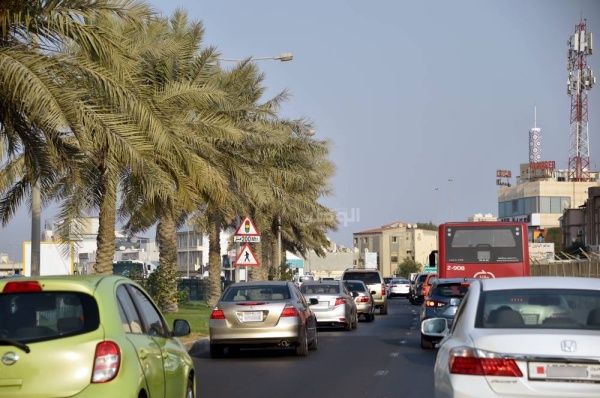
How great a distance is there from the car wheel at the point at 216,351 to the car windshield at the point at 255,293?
906 millimetres

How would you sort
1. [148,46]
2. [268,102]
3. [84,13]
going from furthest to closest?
[268,102], [148,46], [84,13]

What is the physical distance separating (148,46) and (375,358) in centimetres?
1060

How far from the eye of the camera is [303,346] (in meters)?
20.3

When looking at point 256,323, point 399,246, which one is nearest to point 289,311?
point 256,323

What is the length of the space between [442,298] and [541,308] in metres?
13.9

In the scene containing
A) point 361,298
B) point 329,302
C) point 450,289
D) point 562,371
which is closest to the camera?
point 562,371

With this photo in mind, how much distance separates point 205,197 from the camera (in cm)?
2812

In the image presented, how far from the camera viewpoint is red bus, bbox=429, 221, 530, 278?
30.9 m

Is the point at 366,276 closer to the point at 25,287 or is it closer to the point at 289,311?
the point at 289,311

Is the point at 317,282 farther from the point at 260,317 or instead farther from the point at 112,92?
the point at 112,92

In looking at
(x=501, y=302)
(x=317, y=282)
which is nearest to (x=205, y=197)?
(x=317, y=282)

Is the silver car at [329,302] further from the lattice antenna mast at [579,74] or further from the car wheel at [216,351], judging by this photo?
the lattice antenna mast at [579,74]

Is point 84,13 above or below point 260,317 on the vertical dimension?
above

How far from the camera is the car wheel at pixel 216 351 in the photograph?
20.0 meters
